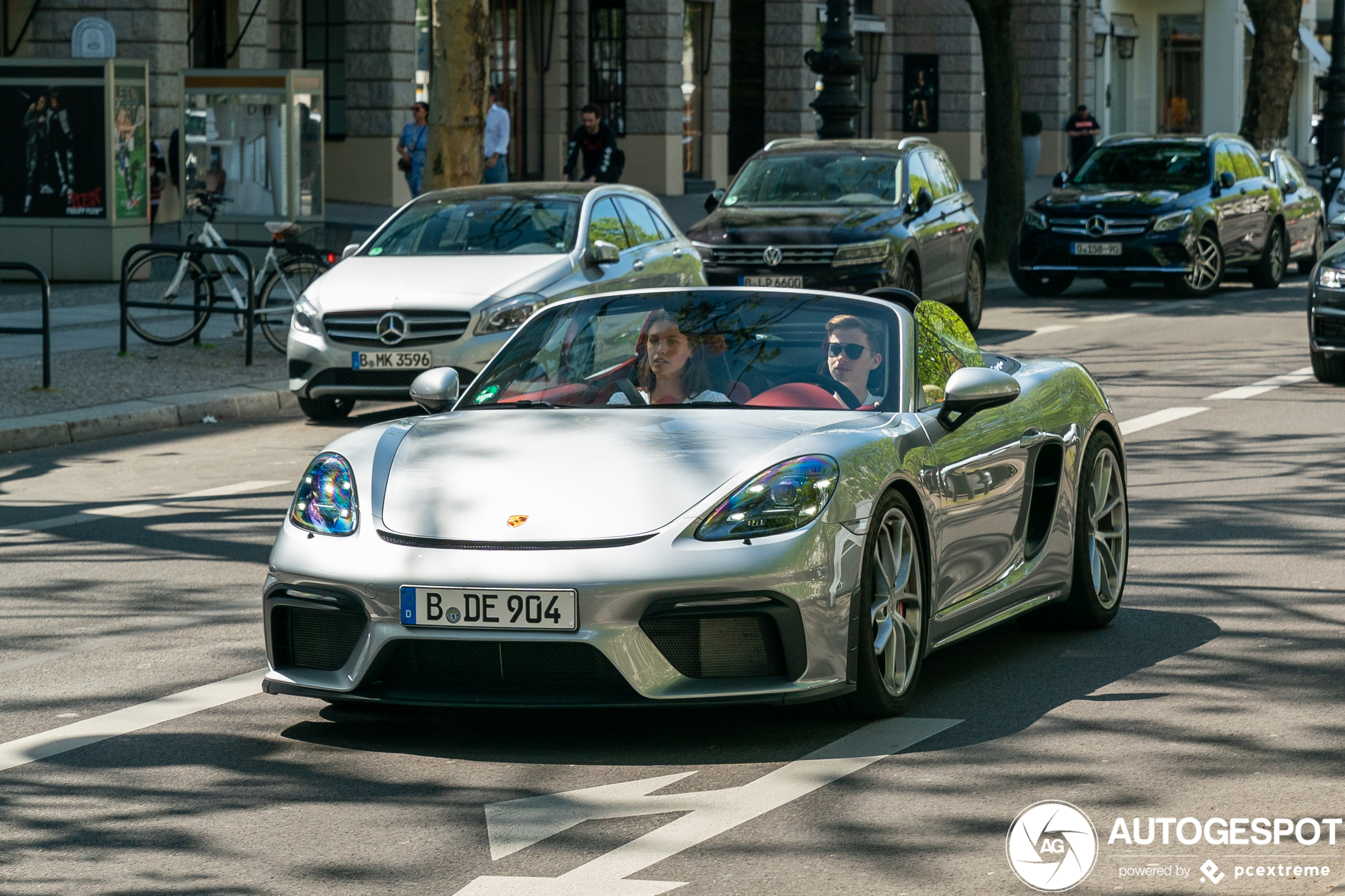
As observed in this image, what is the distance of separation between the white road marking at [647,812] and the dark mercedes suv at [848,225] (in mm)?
12434

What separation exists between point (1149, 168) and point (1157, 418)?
10887 millimetres

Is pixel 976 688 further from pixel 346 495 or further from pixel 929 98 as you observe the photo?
pixel 929 98

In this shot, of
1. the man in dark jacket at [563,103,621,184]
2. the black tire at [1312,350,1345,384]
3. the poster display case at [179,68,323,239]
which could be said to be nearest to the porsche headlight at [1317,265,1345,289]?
the black tire at [1312,350,1345,384]

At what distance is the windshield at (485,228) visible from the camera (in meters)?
14.7

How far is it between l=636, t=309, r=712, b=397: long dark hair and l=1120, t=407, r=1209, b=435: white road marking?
6.65 meters

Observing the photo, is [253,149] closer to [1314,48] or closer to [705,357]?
[705,357]

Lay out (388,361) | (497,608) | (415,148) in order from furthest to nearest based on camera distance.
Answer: (415,148) < (388,361) < (497,608)

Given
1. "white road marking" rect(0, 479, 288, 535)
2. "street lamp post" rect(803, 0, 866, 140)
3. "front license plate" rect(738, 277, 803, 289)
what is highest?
"street lamp post" rect(803, 0, 866, 140)

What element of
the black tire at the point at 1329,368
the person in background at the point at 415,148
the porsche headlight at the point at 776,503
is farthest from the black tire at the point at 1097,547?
the person in background at the point at 415,148

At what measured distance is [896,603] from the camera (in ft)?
19.8

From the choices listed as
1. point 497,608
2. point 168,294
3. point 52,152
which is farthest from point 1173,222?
point 497,608

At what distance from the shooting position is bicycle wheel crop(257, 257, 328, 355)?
16797 millimetres

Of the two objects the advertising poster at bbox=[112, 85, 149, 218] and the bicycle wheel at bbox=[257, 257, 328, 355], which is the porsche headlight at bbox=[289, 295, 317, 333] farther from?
the advertising poster at bbox=[112, 85, 149, 218]

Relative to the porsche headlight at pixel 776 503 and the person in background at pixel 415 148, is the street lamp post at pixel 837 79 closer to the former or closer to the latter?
the person in background at pixel 415 148
